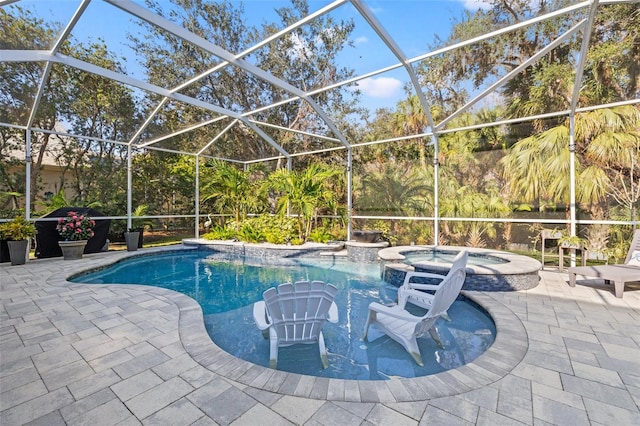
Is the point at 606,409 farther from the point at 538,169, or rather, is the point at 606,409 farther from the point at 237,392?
the point at 538,169

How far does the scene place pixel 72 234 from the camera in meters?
7.82

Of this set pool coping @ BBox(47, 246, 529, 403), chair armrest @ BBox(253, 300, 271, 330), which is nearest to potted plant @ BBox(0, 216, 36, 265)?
pool coping @ BBox(47, 246, 529, 403)

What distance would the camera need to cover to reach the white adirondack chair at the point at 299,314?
298cm

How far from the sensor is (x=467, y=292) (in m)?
4.86

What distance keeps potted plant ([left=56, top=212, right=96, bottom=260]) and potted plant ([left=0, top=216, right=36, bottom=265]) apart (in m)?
0.67

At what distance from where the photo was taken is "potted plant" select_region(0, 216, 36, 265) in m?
6.92

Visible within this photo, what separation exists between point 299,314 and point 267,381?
84 cm

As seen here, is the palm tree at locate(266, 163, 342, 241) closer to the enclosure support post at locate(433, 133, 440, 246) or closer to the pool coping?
the enclosure support post at locate(433, 133, 440, 246)

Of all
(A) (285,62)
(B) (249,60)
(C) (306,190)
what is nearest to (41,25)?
(B) (249,60)

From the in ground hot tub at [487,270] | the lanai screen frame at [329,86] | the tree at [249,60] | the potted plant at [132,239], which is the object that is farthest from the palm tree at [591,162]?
the potted plant at [132,239]

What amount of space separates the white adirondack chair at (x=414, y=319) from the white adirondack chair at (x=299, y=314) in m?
0.60

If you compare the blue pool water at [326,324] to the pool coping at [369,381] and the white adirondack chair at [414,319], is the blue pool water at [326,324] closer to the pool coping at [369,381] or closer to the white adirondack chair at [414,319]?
the white adirondack chair at [414,319]

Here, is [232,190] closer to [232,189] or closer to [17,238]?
[232,189]

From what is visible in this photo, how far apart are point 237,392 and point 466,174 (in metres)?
8.32
